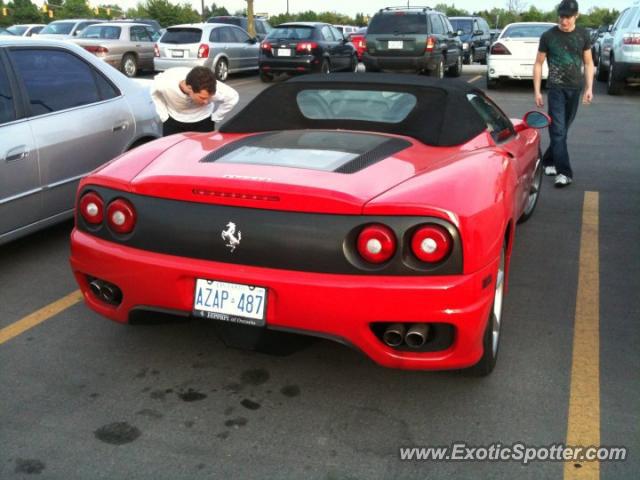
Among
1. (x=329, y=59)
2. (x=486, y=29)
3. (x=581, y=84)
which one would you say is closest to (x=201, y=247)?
(x=581, y=84)

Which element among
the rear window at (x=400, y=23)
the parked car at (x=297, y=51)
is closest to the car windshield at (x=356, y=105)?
the rear window at (x=400, y=23)

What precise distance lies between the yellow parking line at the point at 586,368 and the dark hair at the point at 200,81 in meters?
2.84

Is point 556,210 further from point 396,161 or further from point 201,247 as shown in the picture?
point 201,247

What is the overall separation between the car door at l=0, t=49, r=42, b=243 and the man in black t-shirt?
4706 mm

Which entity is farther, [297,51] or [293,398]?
[297,51]

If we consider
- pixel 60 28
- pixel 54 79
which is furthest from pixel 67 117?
pixel 60 28

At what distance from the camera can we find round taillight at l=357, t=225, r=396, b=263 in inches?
110

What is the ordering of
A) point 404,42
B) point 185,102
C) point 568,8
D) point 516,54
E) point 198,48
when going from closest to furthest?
point 185,102
point 568,8
point 516,54
point 404,42
point 198,48

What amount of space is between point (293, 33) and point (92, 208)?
16.9 meters

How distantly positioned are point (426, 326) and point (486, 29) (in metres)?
28.9

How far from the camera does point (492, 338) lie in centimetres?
328

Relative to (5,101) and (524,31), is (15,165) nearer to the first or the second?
(5,101)

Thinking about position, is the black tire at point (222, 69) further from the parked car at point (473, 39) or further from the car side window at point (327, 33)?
the parked car at point (473, 39)

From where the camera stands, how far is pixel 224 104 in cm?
575
